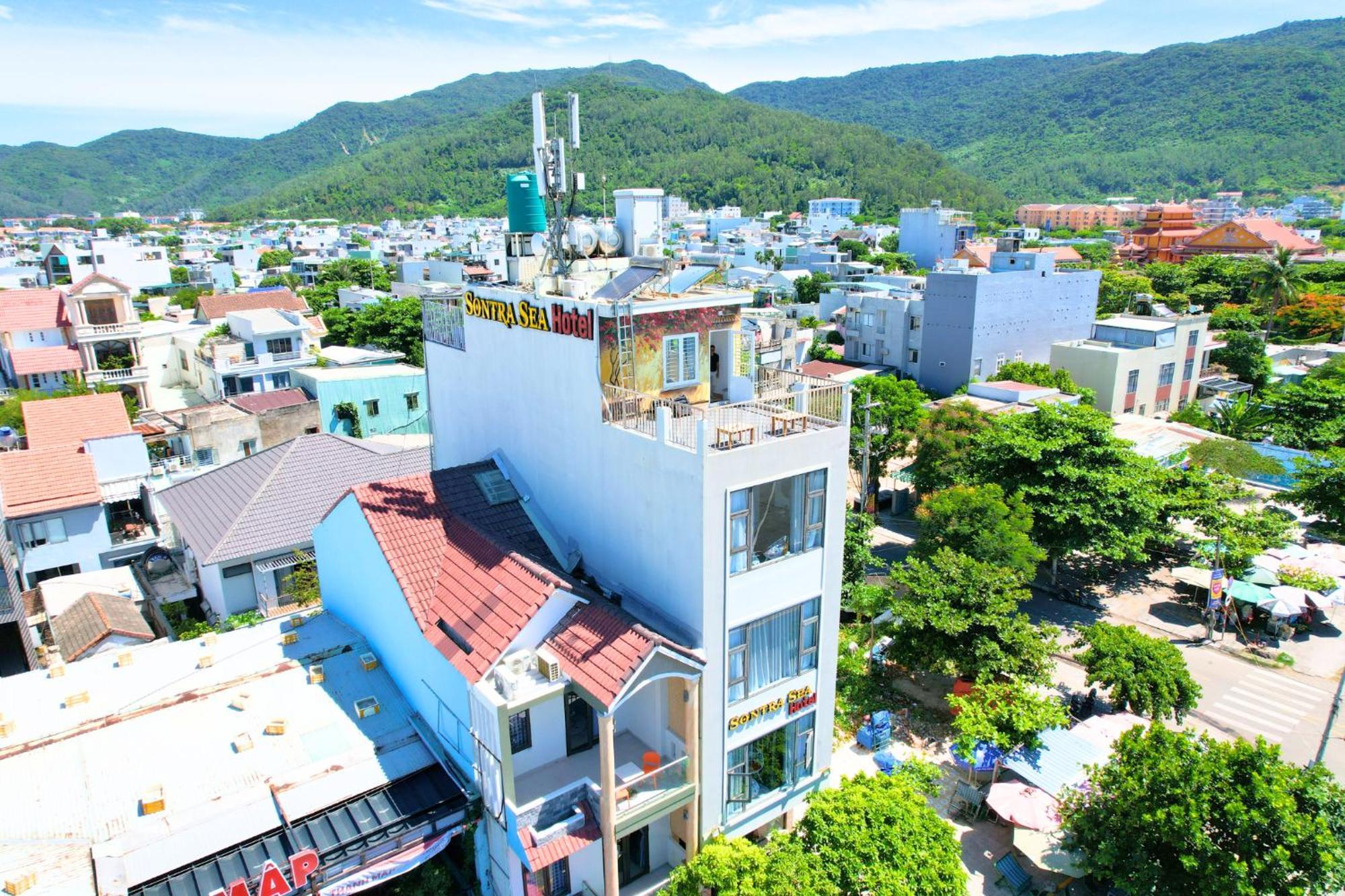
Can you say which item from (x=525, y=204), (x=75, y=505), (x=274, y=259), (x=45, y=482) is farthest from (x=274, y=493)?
(x=274, y=259)

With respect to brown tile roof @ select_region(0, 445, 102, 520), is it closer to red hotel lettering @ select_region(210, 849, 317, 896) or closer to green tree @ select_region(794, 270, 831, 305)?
red hotel lettering @ select_region(210, 849, 317, 896)

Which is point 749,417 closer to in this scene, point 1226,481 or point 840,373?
point 1226,481

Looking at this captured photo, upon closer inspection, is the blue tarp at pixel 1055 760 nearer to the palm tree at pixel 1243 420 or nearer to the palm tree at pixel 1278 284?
the palm tree at pixel 1243 420

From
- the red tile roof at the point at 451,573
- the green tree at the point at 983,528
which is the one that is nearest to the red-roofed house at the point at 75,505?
the red tile roof at the point at 451,573

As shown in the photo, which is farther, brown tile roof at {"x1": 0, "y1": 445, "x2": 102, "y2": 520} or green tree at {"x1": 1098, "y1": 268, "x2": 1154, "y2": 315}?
green tree at {"x1": 1098, "y1": 268, "x2": 1154, "y2": 315}

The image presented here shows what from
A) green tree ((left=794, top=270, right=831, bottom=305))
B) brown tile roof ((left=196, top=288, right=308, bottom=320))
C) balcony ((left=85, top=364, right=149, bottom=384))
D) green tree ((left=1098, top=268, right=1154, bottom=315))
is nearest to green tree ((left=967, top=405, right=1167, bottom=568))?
balcony ((left=85, top=364, right=149, bottom=384))

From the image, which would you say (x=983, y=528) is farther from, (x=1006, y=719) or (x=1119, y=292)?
(x=1119, y=292)

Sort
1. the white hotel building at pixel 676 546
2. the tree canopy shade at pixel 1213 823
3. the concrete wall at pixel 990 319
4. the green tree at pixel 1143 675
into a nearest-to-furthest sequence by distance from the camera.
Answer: the tree canopy shade at pixel 1213 823, the white hotel building at pixel 676 546, the green tree at pixel 1143 675, the concrete wall at pixel 990 319
